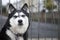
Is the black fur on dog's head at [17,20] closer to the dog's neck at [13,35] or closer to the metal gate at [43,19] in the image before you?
the dog's neck at [13,35]

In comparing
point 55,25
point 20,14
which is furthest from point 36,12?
point 20,14

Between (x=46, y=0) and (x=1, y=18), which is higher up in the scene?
(x=46, y=0)

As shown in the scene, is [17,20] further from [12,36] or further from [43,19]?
[43,19]

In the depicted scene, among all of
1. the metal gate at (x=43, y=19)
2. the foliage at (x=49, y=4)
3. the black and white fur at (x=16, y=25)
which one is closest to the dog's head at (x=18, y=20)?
the black and white fur at (x=16, y=25)

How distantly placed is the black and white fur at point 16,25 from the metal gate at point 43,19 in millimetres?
775

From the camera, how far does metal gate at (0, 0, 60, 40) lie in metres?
5.89

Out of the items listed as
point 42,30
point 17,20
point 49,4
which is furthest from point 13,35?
point 49,4

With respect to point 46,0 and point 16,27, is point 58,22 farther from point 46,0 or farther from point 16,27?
point 16,27

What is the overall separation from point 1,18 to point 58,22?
4.51 ft

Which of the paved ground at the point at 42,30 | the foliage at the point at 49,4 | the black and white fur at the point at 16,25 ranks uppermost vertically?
the foliage at the point at 49,4

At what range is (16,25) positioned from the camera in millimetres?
4977

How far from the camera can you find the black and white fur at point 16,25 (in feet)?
16.2

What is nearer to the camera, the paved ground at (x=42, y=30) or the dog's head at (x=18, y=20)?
the dog's head at (x=18, y=20)

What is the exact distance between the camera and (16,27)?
16.5 ft
